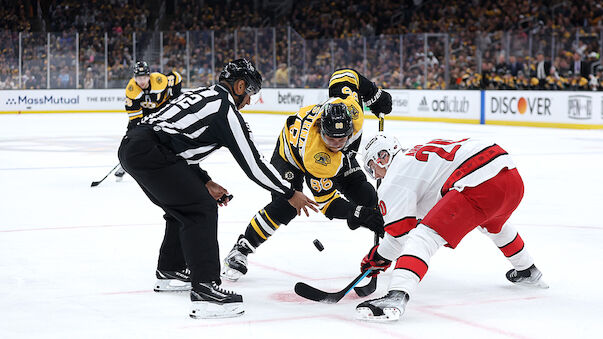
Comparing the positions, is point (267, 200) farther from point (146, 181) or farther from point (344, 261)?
point (146, 181)

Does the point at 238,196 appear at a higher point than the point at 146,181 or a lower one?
lower

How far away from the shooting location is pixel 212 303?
3648mm

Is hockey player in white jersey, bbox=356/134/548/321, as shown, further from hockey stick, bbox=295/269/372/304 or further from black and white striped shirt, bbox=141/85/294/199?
black and white striped shirt, bbox=141/85/294/199

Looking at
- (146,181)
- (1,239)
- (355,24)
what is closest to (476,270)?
(146,181)

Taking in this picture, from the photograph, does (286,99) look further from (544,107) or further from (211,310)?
(211,310)

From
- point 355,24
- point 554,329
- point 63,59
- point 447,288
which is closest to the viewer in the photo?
point 554,329

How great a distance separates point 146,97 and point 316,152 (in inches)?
200

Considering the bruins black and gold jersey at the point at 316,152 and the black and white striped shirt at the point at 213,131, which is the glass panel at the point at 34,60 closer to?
the bruins black and gold jersey at the point at 316,152

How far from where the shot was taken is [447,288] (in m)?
4.22

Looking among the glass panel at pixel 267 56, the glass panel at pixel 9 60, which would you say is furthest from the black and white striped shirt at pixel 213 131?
the glass panel at pixel 9 60

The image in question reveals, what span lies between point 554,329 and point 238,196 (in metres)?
4.75

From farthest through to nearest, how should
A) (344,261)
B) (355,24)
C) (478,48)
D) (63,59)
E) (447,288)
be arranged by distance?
(355,24) → (63,59) → (478,48) → (344,261) → (447,288)

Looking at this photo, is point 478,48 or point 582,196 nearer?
point 582,196

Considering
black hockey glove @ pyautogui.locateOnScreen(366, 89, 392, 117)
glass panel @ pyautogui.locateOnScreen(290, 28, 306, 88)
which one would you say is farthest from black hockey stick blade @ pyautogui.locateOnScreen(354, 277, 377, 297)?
glass panel @ pyautogui.locateOnScreen(290, 28, 306, 88)
